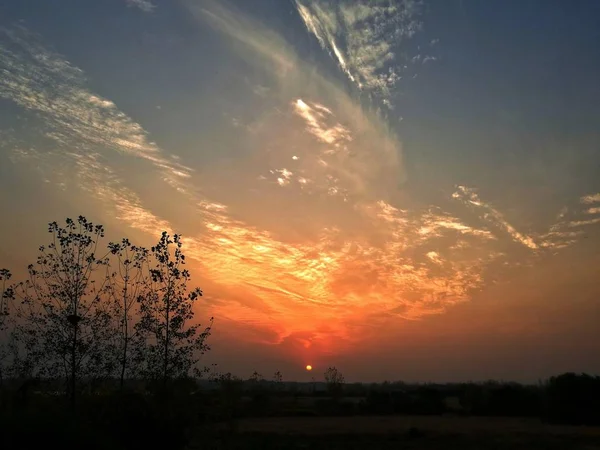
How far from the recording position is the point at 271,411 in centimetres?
7244

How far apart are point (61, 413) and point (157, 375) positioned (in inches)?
284

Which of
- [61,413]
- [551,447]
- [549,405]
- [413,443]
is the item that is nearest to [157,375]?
[61,413]

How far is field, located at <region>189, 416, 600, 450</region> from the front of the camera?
35.4 m

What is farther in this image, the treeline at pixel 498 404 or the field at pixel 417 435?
the treeline at pixel 498 404

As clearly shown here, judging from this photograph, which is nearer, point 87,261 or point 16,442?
point 16,442

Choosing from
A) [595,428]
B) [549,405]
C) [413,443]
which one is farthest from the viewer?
[549,405]

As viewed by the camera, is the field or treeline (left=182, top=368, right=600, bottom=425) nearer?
the field

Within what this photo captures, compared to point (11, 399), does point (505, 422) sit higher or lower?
lower

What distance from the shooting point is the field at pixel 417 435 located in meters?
35.4

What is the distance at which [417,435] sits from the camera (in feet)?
145

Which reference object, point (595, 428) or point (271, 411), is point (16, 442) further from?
→ point (271, 411)

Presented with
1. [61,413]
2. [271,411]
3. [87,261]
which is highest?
[87,261]

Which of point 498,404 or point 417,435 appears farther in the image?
point 498,404

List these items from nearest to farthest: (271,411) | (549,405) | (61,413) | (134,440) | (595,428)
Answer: (61,413) < (134,440) < (595,428) < (549,405) < (271,411)
